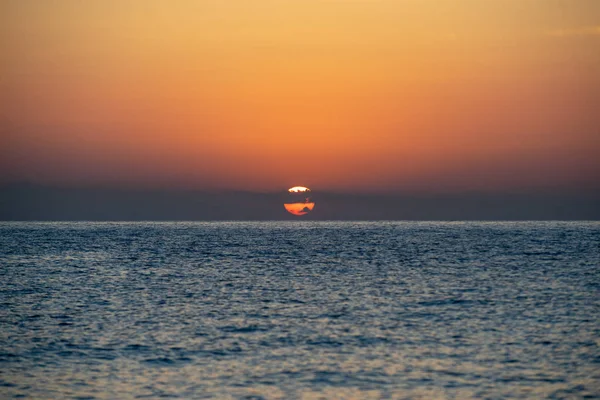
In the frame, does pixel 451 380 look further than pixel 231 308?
No

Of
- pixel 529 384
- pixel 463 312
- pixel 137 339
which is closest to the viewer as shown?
pixel 529 384

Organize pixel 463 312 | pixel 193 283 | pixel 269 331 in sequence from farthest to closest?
pixel 193 283, pixel 463 312, pixel 269 331

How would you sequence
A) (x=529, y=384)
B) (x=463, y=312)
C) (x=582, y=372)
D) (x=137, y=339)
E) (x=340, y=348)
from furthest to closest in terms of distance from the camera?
(x=463, y=312) < (x=137, y=339) < (x=340, y=348) < (x=582, y=372) < (x=529, y=384)

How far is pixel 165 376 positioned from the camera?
26.7 m

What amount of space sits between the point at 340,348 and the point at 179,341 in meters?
7.58

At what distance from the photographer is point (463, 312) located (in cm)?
4278

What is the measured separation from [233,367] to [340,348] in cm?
564

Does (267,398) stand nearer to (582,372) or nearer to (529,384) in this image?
(529,384)

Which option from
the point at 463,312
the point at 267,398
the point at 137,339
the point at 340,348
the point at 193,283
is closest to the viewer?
the point at 267,398

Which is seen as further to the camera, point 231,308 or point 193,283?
point 193,283

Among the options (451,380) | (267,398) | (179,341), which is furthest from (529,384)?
(179,341)

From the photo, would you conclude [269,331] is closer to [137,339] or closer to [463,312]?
[137,339]

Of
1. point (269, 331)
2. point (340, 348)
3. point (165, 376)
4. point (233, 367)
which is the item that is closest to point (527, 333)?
point (340, 348)

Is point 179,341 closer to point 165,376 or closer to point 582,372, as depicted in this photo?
point 165,376
